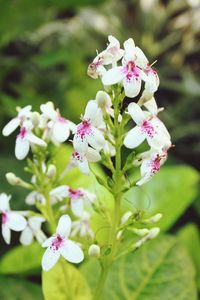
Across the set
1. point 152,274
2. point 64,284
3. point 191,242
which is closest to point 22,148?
point 64,284

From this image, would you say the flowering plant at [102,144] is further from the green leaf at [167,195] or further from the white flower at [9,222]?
the green leaf at [167,195]

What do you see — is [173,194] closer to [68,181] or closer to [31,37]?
[68,181]

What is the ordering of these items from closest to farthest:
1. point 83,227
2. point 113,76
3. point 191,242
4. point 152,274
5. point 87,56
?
1. point 113,76
2. point 83,227
3. point 152,274
4. point 191,242
5. point 87,56

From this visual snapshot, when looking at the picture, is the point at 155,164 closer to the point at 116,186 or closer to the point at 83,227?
the point at 116,186

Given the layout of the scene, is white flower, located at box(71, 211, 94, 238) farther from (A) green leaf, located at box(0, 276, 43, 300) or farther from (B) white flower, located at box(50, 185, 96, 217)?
(A) green leaf, located at box(0, 276, 43, 300)

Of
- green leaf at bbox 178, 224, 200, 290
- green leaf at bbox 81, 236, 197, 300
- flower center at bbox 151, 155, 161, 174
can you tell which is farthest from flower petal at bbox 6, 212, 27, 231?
green leaf at bbox 178, 224, 200, 290

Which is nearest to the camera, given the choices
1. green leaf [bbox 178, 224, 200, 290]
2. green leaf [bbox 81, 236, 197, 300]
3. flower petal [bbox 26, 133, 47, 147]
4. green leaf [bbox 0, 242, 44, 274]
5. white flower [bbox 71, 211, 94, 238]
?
flower petal [bbox 26, 133, 47, 147]

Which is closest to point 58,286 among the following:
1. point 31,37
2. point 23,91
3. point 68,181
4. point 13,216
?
point 13,216
